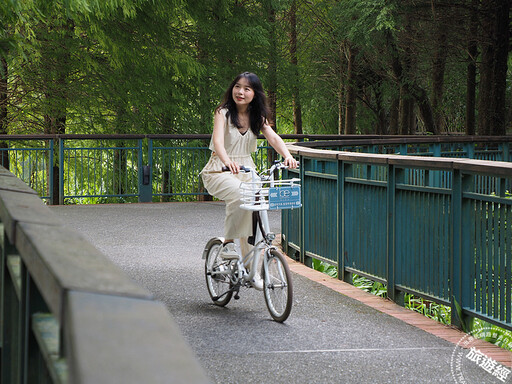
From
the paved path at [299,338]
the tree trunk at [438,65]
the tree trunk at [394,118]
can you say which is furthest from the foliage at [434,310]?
the tree trunk at [394,118]

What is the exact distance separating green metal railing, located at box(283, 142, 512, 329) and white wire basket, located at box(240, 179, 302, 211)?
1.21m

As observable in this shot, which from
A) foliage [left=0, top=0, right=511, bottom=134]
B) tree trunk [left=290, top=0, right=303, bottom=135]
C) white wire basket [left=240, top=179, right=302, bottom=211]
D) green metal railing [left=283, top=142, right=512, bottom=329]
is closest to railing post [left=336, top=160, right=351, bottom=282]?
green metal railing [left=283, top=142, right=512, bottom=329]

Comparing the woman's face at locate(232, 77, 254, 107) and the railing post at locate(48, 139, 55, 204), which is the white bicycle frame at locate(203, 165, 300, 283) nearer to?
the woman's face at locate(232, 77, 254, 107)

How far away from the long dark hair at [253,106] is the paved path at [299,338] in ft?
5.06

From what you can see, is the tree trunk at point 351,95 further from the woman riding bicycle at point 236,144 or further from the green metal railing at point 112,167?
the woman riding bicycle at point 236,144

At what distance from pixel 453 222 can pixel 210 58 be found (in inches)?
825

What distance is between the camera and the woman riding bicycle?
6723 mm

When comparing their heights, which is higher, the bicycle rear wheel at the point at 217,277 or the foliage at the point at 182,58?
the foliage at the point at 182,58

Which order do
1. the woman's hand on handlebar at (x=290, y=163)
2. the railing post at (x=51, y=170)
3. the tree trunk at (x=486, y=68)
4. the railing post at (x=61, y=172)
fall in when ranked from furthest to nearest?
the tree trunk at (x=486, y=68), the railing post at (x=61, y=172), the railing post at (x=51, y=170), the woman's hand on handlebar at (x=290, y=163)

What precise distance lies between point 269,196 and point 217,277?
1337 millimetres

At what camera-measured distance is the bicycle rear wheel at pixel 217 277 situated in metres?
7.19

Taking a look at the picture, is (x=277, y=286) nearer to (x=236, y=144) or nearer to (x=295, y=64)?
(x=236, y=144)

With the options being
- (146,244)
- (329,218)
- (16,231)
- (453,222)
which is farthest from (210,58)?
(16,231)

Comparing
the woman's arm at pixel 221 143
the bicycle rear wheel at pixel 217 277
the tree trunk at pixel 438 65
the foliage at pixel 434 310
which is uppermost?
the tree trunk at pixel 438 65
